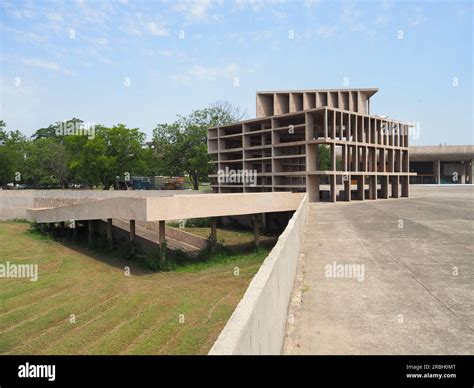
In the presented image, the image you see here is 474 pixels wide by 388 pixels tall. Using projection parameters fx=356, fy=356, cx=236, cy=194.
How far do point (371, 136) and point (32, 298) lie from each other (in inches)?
1598

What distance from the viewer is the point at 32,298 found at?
14.2 metres

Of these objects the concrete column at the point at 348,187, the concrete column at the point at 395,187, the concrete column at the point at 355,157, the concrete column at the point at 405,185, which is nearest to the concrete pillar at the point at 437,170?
the concrete column at the point at 405,185

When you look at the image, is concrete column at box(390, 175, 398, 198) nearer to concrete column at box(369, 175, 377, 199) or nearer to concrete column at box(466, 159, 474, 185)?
concrete column at box(369, 175, 377, 199)

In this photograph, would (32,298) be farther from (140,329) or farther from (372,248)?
(372,248)

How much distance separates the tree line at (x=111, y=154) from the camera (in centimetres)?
4725

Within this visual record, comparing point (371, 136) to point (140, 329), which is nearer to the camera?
point (140, 329)

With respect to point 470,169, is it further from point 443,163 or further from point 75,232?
point 75,232

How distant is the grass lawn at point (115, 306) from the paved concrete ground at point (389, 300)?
4240 millimetres

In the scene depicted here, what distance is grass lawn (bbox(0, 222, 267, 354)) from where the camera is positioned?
33.8ft

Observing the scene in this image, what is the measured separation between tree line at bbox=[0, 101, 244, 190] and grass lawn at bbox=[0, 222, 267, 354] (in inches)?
1063

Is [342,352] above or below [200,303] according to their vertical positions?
above

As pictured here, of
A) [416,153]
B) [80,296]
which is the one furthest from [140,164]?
[416,153]
